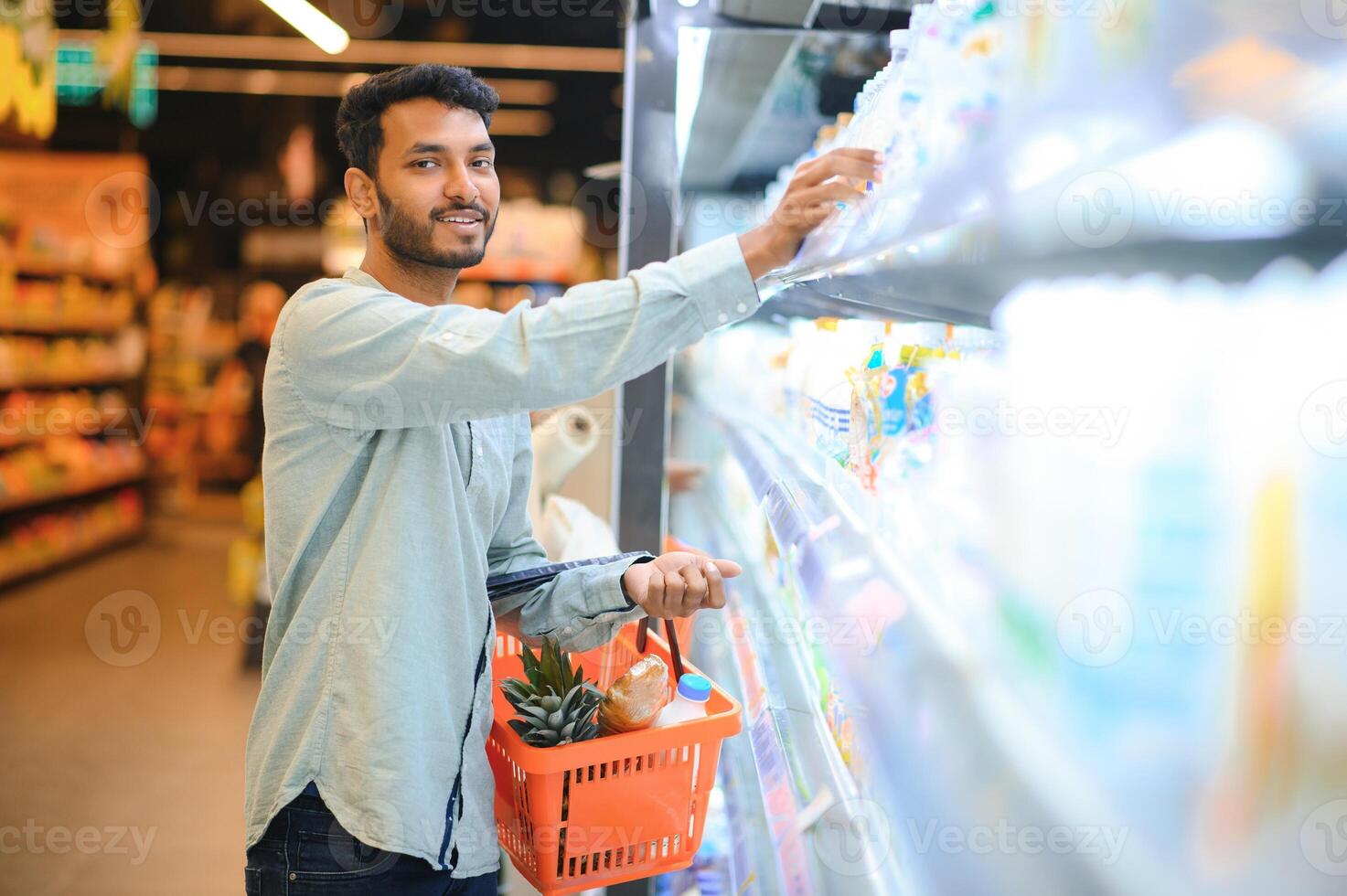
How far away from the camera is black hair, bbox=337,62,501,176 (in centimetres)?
135

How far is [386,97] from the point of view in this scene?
1.36 m

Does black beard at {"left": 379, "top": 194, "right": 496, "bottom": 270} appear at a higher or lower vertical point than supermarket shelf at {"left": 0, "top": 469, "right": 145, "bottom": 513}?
higher

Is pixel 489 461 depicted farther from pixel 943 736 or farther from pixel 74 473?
pixel 74 473

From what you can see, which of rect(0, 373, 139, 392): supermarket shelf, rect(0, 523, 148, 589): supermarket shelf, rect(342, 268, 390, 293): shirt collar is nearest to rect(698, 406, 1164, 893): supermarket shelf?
rect(342, 268, 390, 293): shirt collar

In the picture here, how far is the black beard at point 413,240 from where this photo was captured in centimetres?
135

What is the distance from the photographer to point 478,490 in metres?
1.40

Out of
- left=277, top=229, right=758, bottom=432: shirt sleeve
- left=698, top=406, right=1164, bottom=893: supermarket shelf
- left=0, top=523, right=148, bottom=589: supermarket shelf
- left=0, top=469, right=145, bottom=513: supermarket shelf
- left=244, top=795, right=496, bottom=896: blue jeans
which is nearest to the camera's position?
left=698, top=406, right=1164, bottom=893: supermarket shelf

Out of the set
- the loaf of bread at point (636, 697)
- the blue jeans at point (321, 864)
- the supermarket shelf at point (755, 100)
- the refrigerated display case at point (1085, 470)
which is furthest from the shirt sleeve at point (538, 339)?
the supermarket shelf at point (755, 100)

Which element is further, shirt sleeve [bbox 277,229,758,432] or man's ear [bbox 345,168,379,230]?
man's ear [bbox 345,168,379,230]

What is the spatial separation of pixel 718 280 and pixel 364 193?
0.60 meters

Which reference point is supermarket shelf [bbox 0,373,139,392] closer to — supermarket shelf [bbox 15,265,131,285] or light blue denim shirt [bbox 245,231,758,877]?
supermarket shelf [bbox 15,265,131,285]

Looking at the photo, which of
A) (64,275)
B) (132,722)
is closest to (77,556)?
(64,275)

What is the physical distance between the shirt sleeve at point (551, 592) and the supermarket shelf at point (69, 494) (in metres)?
5.66

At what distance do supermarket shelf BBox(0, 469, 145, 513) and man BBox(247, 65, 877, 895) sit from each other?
5775 mm
